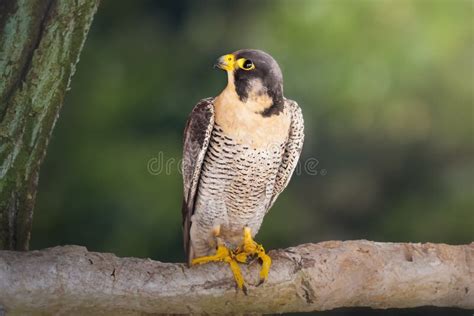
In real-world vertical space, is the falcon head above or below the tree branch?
above

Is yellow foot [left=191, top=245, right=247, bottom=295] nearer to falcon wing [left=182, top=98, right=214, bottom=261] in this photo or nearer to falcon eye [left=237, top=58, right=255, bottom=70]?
falcon wing [left=182, top=98, right=214, bottom=261]

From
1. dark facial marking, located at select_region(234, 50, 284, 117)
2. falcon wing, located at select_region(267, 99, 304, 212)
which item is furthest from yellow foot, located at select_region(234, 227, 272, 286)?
dark facial marking, located at select_region(234, 50, 284, 117)

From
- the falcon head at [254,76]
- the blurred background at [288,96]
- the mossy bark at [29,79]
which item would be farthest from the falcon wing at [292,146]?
the blurred background at [288,96]

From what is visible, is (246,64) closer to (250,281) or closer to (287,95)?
(250,281)

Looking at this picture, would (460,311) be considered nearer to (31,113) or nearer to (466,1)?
(466,1)

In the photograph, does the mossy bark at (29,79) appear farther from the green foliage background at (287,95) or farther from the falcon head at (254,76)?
the green foliage background at (287,95)

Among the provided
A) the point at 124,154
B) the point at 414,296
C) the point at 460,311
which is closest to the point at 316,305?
the point at 414,296

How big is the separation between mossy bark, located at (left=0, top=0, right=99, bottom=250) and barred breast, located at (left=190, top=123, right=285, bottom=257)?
0.45 metres

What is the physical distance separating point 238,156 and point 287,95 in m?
1.00

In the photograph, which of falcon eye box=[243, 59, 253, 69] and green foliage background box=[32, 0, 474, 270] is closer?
falcon eye box=[243, 59, 253, 69]

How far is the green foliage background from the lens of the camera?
303cm

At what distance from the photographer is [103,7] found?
315 cm

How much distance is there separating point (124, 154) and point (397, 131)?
3.80 ft

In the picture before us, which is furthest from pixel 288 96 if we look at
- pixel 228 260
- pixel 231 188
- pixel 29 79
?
pixel 29 79
